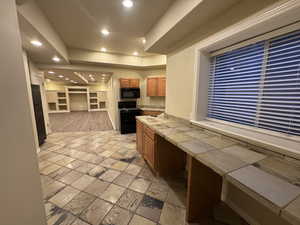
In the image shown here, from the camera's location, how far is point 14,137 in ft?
2.82

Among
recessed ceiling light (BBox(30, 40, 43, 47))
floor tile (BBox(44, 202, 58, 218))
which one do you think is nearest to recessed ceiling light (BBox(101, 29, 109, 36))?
recessed ceiling light (BBox(30, 40, 43, 47))

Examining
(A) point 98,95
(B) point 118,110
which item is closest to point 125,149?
(B) point 118,110

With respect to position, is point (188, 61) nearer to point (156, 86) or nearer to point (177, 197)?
point (177, 197)

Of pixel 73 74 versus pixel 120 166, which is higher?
pixel 73 74

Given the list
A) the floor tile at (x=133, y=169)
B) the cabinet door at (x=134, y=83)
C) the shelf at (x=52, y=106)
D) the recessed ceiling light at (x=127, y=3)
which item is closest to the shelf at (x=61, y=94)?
the shelf at (x=52, y=106)

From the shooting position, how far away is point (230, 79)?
5.67 ft

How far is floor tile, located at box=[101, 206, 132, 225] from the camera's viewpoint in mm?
1424

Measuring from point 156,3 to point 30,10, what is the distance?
69.3 inches

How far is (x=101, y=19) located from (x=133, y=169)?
2879 millimetres

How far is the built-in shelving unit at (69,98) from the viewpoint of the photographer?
31.7 feet

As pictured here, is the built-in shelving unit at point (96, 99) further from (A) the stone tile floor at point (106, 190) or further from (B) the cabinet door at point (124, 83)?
(A) the stone tile floor at point (106, 190)

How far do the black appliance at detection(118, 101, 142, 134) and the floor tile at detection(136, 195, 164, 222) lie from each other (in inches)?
121

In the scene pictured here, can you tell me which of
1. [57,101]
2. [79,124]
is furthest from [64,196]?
[57,101]

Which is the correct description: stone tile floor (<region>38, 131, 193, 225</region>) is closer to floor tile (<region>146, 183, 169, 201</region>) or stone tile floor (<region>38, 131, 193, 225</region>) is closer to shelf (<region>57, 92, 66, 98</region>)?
floor tile (<region>146, 183, 169, 201</region>)
